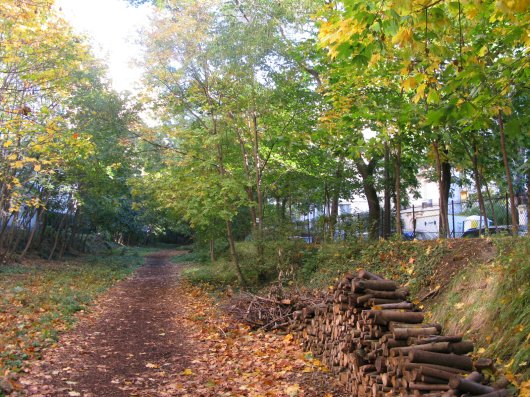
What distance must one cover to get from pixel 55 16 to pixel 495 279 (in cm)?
1039

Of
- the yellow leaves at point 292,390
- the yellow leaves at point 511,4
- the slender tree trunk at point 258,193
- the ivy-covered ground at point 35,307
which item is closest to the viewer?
the yellow leaves at point 511,4

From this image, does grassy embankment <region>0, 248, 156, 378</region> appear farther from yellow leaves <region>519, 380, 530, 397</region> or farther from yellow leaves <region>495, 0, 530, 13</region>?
yellow leaves <region>495, 0, 530, 13</region>

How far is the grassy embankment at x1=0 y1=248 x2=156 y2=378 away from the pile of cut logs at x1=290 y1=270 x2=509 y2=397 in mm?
4508

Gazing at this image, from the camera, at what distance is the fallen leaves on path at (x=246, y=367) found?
21.9 feet

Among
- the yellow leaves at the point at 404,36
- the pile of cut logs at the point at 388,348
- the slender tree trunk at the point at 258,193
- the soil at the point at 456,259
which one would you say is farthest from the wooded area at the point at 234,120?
the pile of cut logs at the point at 388,348

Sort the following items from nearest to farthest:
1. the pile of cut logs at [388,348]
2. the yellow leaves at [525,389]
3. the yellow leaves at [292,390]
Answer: the yellow leaves at [525,389]
the pile of cut logs at [388,348]
the yellow leaves at [292,390]

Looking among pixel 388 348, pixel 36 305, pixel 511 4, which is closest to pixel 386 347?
pixel 388 348

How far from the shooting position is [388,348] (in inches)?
225

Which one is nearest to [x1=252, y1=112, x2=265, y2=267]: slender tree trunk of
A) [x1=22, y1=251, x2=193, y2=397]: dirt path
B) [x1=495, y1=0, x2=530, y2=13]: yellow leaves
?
[x1=22, y1=251, x2=193, y2=397]: dirt path

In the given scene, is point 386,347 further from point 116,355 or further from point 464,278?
point 116,355

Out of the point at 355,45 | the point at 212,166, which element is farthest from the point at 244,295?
the point at 355,45

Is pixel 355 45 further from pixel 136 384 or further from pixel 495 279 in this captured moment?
pixel 136 384

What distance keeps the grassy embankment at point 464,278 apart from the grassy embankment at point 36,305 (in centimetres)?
602

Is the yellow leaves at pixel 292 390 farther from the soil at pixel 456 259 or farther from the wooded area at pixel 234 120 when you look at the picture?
the wooded area at pixel 234 120
